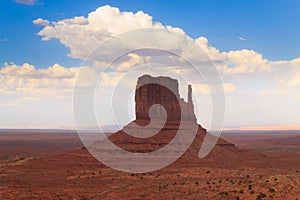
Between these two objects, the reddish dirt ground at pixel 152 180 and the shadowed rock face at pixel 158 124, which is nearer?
the reddish dirt ground at pixel 152 180

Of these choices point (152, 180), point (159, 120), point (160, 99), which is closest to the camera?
point (152, 180)

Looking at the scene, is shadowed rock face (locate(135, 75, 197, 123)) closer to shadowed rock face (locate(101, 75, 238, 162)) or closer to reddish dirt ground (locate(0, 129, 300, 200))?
shadowed rock face (locate(101, 75, 238, 162))

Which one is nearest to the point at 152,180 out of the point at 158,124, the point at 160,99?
the point at 158,124

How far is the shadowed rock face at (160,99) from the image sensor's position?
286 feet

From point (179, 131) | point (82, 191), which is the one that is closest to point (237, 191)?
point (82, 191)

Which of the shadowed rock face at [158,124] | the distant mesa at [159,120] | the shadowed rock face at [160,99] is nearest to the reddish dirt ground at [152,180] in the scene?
the distant mesa at [159,120]

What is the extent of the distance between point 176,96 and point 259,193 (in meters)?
54.5

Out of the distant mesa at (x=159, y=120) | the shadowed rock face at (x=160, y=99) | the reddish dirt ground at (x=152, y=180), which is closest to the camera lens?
the reddish dirt ground at (x=152, y=180)

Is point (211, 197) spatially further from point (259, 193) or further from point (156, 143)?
point (156, 143)

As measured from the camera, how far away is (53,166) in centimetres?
7225

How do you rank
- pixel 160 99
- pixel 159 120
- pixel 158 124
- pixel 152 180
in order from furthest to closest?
1. pixel 160 99
2. pixel 159 120
3. pixel 158 124
4. pixel 152 180

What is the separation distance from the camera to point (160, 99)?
287ft

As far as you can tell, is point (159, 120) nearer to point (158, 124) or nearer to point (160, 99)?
point (158, 124)

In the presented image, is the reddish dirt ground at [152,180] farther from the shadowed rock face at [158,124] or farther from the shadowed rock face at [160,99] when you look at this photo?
the shadowed rock face at [160,99]
